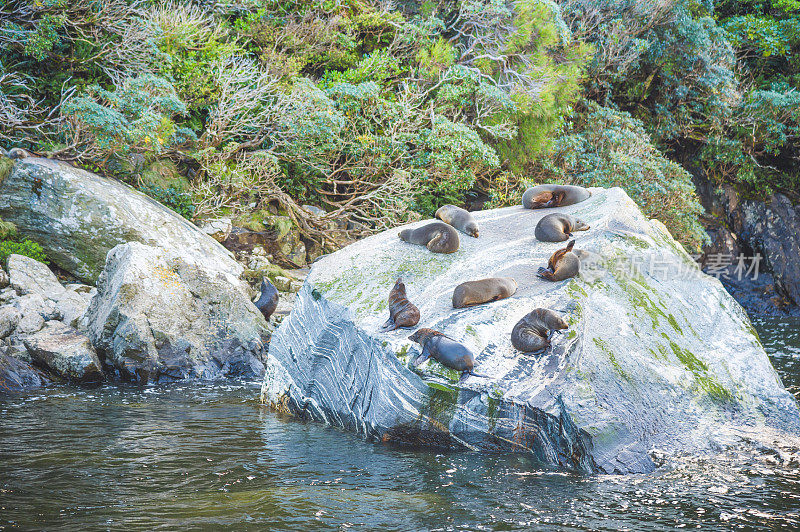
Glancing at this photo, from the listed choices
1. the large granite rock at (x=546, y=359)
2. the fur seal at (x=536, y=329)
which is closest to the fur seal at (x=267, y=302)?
the large granite rock at (x=546, y=359)

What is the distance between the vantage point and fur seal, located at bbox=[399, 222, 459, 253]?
7645mm

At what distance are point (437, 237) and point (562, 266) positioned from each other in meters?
1.74

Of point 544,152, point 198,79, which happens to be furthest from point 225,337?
point 544,152

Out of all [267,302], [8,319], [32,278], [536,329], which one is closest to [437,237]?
[536,329]

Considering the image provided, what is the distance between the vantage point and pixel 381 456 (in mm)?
5754

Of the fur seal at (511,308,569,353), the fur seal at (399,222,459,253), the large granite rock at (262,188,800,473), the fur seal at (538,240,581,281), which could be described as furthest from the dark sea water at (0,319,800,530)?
the fur seal at (399,222,459,253)

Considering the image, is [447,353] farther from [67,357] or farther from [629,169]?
[629,169]

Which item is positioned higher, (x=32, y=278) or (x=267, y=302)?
(x=32, y=278)

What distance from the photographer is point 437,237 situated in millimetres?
7695

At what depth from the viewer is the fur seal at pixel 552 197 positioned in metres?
9.33

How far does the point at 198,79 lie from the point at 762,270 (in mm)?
17163

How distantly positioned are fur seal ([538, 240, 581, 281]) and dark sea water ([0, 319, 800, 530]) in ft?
6.71

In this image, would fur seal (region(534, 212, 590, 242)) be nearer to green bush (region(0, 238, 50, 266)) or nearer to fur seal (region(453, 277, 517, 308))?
fur seal (region(453, 277, 517, 308))

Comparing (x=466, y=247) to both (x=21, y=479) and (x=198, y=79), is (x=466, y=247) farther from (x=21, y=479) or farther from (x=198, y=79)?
(x=198, y=79)
